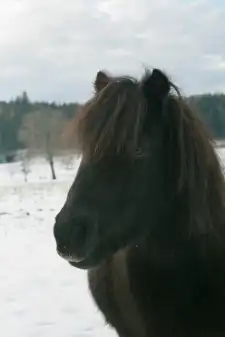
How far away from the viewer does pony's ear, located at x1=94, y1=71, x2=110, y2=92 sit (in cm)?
295

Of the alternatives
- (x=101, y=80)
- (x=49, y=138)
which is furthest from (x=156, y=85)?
(x=49, y=138)

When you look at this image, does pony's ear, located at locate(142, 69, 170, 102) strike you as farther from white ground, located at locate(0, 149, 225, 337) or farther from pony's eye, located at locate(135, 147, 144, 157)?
white ground, located at locate(0, 149, 225, 337)

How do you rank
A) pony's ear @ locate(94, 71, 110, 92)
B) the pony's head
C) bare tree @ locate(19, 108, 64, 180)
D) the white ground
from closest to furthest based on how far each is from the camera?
the pony's head → pony's ear @ locate(94, 71, 110, 92) → bare tree @ locate(19, 108, 64, 180) → the white ground

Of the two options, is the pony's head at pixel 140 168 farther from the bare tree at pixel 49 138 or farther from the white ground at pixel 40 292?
the white ground at pixel 40 292

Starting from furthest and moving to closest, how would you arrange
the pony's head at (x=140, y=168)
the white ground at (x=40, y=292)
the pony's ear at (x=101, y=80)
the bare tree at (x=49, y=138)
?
the white ground at (x=40, y=292) → the bare tree at (x=49, y=138) → the pony's ear at (x=101, y=80) → the pony's head at (x=140, y=168)

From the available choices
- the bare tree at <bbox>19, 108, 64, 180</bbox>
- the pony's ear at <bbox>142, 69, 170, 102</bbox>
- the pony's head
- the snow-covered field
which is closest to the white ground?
the snow-covered field

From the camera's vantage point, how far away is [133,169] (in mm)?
2535

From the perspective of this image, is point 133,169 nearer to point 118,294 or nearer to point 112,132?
point 112,132

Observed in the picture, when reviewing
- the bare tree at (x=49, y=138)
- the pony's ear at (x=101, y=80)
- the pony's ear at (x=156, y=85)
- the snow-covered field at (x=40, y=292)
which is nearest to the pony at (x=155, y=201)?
the pony's ear at (x=156, y=85)

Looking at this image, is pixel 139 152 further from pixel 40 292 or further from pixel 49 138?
pixel 49 138

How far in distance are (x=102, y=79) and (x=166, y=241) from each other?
0.93 meters

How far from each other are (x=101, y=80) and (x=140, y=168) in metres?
0.65

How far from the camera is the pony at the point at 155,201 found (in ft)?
8.25

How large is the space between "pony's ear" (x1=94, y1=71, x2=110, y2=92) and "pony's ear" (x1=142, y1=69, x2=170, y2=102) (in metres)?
0.39
